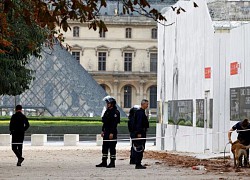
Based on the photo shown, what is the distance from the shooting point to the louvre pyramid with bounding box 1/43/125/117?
5412 cm

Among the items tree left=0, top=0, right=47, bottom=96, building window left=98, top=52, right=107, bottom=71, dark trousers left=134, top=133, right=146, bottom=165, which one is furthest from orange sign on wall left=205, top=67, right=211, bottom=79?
building window left=98, top=52, right=107, bottom=71

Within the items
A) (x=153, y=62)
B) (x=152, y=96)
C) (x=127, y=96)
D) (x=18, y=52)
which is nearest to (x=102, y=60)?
(x=127, y=96)

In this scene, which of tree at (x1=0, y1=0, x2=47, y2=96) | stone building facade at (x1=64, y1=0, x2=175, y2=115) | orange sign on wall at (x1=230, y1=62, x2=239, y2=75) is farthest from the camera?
stone building facade at (x1=64, y1=0, x2=175, y2=115)

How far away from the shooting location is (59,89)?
54844 mm

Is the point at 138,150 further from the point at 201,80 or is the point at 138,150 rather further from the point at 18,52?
the point at 201,80

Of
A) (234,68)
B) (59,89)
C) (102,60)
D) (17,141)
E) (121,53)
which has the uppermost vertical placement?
(121,53)

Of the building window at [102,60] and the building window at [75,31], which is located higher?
the building window at [75,31]

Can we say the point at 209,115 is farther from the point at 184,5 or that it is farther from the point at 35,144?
the point at 35,144

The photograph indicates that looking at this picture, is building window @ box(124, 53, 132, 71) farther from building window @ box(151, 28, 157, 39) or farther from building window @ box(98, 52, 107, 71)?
building window @ box(151, 28, 157, 39)

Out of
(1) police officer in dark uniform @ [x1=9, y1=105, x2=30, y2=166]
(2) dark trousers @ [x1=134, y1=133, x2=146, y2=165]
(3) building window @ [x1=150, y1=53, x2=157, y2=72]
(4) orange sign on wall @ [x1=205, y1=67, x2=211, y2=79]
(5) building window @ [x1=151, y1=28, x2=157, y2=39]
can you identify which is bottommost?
(2) dark trousers @ [x1=134, y1=133, x2=146, y2=165]

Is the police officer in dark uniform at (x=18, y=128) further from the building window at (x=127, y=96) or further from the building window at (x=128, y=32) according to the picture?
the building window at (x=127, y=96)

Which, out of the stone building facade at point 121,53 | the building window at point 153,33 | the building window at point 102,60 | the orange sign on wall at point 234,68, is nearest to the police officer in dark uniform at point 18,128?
the orange sign on wall at point 234,68

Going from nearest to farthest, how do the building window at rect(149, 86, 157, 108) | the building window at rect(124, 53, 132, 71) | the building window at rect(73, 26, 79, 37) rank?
the building window at rect(73, 26, 79, 37), the building window at rect(124, 53, 132, 71), the building window at rect(149, 86, 157, 108)

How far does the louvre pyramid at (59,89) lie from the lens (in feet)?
178
